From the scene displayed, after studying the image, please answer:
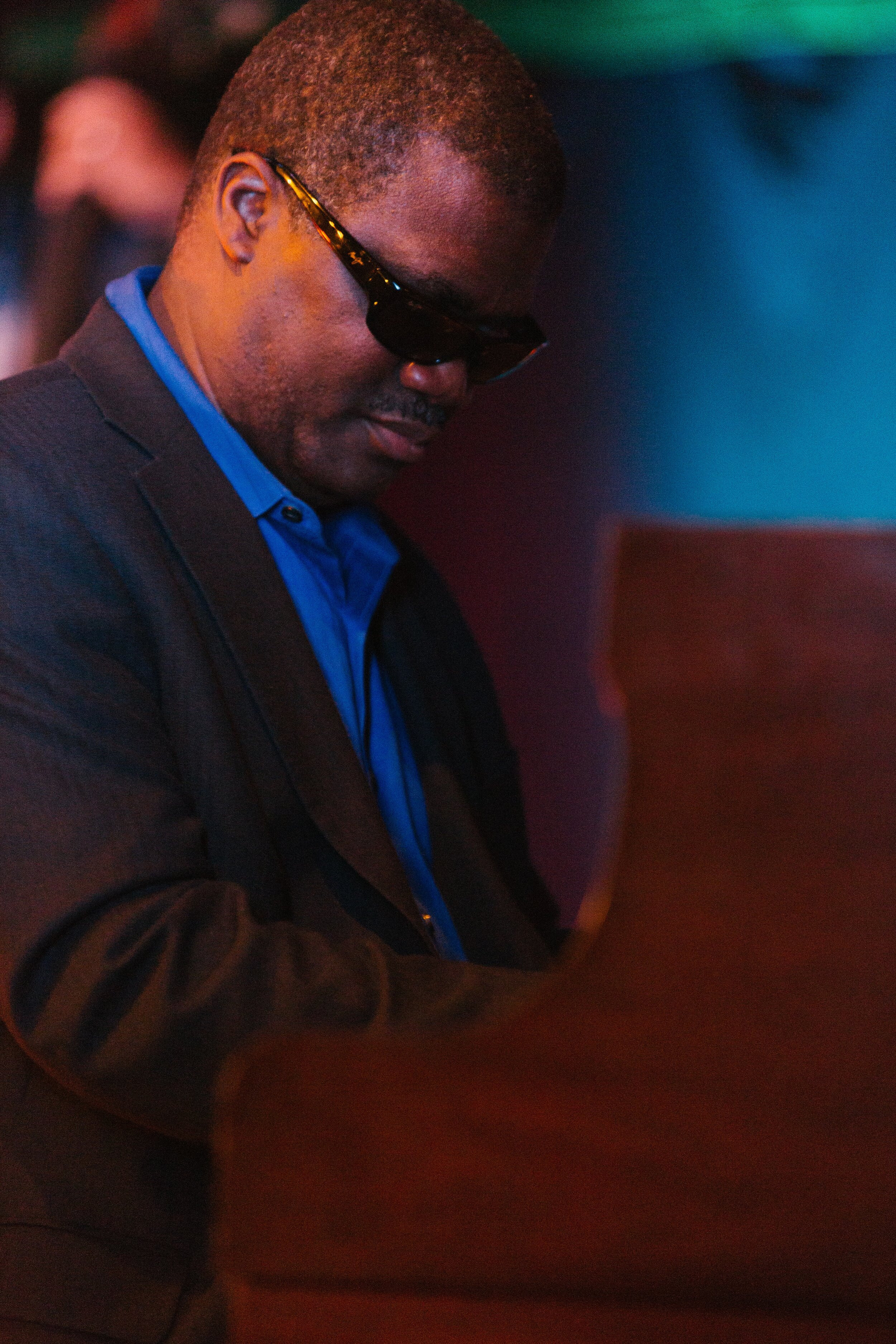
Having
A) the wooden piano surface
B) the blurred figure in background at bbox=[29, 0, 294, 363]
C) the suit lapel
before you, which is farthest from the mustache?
the blurred figure in background at bbox=[29, 0, 294, 363]

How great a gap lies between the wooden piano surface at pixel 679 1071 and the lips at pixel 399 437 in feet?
2.85

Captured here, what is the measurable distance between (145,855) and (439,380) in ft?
2.31

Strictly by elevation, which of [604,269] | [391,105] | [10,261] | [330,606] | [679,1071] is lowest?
[604,269]

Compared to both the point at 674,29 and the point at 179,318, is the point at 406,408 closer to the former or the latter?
the point at 179,318

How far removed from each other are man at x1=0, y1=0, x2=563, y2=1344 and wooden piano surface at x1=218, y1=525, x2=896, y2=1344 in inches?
10.0

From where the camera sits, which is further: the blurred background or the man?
the blurred background

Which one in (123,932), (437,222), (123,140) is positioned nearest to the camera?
(123,932)

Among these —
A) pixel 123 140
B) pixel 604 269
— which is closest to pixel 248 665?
pixel 604 269

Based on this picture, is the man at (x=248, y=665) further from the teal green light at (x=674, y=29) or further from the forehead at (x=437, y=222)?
the teal green light at (x=674, y=29)

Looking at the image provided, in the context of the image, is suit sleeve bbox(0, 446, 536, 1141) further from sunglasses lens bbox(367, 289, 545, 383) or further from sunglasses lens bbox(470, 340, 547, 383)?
sunglasses lens bbox(470, 340, 547, 383)

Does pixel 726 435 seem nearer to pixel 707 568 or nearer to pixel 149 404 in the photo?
pixel 149 404

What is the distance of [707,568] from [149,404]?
0.79 metres

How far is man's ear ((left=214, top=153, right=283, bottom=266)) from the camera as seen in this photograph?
1285 millimetres

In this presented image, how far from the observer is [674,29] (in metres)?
2.66
